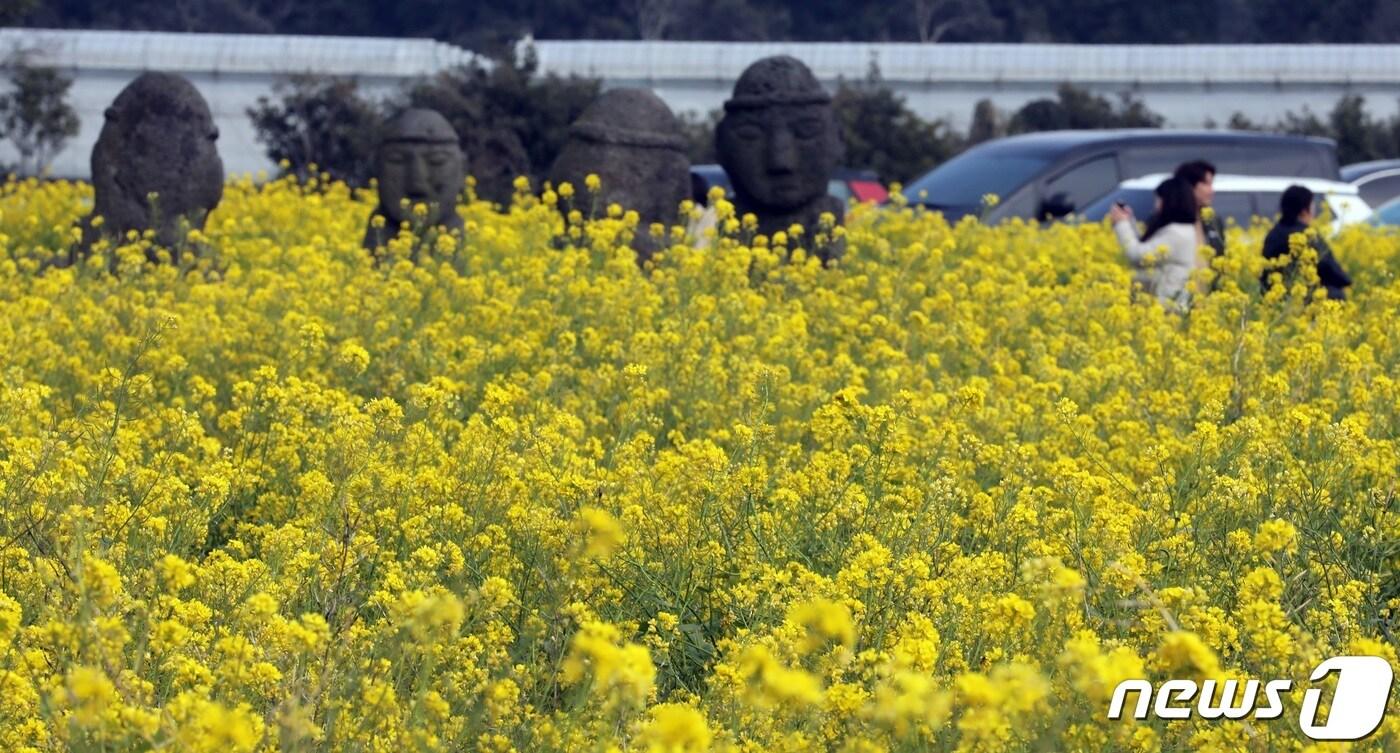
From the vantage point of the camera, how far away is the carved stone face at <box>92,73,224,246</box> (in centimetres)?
1134

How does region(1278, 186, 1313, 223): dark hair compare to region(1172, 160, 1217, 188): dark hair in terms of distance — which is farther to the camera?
region(1172, 160, 1217, 188): dark hair

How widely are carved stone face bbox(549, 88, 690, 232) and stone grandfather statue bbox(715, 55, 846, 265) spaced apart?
1.06ft

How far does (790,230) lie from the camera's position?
11.0 meters

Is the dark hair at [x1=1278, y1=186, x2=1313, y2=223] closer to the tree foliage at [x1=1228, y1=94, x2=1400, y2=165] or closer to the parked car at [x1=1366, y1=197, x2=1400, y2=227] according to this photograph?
the parked car at [x1=1366, y1=197, x2=1400, y2=227]

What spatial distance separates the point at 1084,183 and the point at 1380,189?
16.3 feet

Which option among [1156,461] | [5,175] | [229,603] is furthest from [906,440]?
[5,175]

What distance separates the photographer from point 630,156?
11.4m

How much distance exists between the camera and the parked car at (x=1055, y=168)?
47.8ft

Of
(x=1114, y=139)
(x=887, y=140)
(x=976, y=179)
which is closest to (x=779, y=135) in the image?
(x=976, y=179)

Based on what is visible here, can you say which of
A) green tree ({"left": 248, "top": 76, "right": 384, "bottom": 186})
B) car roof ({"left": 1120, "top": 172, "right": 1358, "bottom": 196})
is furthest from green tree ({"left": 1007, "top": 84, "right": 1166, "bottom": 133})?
car roof ({"left": 1120, "top": 172, "right": 1358, "bottom": 196})

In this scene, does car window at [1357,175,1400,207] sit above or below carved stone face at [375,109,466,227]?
below

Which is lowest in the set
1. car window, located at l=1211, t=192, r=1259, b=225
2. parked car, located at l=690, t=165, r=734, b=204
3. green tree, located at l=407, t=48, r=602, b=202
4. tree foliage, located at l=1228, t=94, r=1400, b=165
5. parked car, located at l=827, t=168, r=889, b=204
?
tree foliage, located at l=1228, t=94, r=1400, b=165

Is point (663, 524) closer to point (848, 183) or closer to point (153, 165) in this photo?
point (153, 165)

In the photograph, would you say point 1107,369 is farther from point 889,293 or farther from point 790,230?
point 790,230
